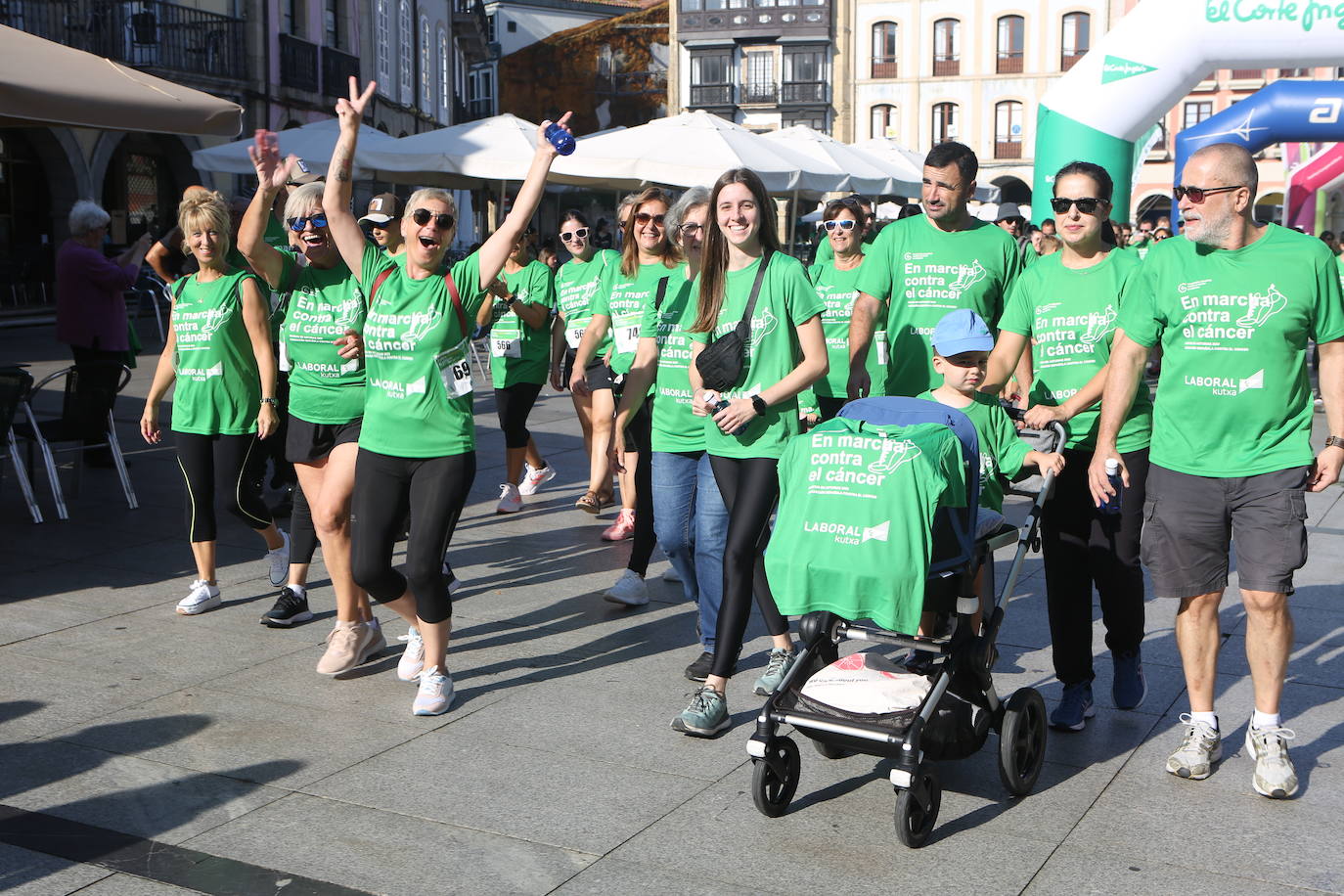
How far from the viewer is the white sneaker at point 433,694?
4.89 meters

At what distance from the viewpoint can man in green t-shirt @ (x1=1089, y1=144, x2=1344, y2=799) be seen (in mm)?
4086

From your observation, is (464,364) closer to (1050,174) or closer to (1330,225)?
(1050,174)

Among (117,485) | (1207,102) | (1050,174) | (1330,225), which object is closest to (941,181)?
(117,485)

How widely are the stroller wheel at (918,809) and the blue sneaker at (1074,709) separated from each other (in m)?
1.02

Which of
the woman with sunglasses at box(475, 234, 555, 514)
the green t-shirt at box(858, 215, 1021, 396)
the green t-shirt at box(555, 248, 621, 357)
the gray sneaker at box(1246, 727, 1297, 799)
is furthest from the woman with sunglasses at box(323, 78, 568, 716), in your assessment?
the woman with sunglasses at box(475, 234, 555, 514)

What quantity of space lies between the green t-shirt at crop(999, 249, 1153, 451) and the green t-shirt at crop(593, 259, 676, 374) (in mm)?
2374

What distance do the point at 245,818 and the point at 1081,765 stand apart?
8.27 feet

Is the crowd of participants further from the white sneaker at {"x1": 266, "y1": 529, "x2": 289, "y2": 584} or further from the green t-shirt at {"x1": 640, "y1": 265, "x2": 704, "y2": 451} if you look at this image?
the white sneaker at {"x1": 266, "y1": 529, "x2": 289, "y2": 584}

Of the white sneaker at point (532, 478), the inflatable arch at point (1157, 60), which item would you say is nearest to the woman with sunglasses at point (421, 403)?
the white sneaker at point (532, 478)

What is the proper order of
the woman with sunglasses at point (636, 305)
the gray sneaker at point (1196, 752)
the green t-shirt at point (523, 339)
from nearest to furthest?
the gray sneaker at point (1196, 752), the woman with sunglasses at point (636, 305), the green t-shirt at point (523, 339)

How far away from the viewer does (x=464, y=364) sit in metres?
4.93

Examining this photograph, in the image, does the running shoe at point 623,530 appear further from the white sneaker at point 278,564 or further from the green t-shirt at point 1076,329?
the green t-shirt at point 1076,329

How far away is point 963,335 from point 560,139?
1.46m

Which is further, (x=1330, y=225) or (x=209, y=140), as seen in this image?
(x=1330, y=225)
